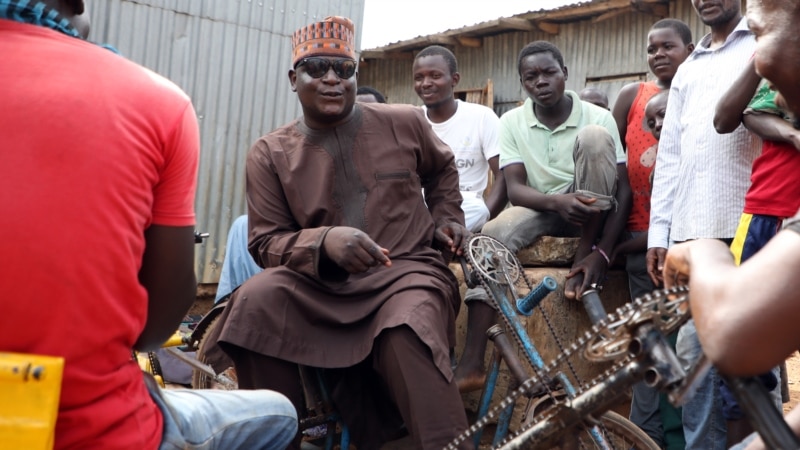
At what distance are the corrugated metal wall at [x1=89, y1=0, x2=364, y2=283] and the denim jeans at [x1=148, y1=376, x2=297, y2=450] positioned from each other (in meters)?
5.45

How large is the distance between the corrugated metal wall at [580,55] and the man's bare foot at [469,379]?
289 inches

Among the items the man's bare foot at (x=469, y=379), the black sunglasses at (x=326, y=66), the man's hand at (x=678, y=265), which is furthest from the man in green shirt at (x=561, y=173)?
the man's hand at (x=678, y=265)

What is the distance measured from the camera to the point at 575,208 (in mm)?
Answer: 4227

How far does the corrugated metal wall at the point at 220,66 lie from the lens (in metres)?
6.94

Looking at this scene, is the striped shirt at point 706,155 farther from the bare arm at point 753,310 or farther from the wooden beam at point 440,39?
the wooden beam at point 440,39

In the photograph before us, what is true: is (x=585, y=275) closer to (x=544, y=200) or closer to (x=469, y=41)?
(x=544, y=200)

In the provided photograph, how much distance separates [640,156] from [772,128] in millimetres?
1505

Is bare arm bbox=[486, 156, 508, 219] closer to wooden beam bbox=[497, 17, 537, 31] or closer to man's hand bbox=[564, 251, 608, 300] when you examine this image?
man's hand bbox=[564, 251, 608, 300]

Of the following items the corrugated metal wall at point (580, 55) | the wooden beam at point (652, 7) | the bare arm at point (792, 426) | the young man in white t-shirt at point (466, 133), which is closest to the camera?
the bare arm at point (792, 426)

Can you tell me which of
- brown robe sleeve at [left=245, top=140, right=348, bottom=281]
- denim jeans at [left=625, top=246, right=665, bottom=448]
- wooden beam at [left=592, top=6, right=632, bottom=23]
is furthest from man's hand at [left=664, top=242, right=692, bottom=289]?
wooden beam at [left=592, top=6, right=632, bottom=23]

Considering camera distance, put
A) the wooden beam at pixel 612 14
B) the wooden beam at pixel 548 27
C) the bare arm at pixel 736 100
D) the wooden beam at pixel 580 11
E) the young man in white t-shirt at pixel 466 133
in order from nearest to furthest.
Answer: the bare arm at pixel 736 100 → the young man in white t-shirt at pixel 466 133 → the wooden beam at pixel 580 11 → the wooden beam at pixel 612 14 → the wooden beam at pixel 548 27

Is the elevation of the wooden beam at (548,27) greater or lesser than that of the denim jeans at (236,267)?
greater

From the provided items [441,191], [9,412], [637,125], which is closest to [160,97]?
[9,412]

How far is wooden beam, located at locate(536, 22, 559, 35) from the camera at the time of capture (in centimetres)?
1136
